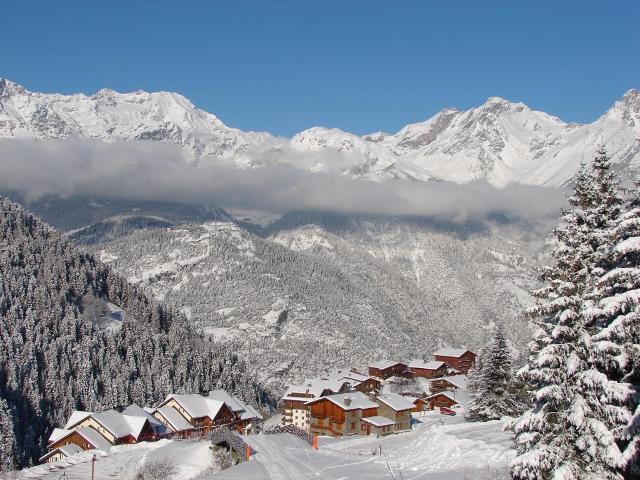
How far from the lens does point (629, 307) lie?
63.8ft

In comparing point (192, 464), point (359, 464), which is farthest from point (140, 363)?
point (359, 464)

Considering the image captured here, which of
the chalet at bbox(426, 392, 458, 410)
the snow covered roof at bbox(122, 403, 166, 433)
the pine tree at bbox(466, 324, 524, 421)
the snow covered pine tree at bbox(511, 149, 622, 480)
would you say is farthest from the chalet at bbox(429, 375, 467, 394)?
the snow covered pine tree at bbox(511, 149, 622, 480)

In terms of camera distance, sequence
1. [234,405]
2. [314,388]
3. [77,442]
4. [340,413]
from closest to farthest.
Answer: [77,442]
[340,413]
[234,405]
[314,388]

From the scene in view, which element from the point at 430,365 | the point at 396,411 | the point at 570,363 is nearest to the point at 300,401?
the point at 396,411

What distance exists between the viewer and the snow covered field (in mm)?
36219

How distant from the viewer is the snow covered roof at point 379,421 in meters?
95.0

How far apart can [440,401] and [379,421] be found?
36.9m

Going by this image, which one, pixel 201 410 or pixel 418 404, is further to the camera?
pixel 418 404

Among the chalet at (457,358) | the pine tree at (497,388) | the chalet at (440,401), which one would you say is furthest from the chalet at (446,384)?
the pine tree at (497,388)

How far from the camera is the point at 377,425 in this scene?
94625mm

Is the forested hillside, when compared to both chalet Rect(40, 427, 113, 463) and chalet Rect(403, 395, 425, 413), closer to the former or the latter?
chalet Rect(40, 427, 113, 463)

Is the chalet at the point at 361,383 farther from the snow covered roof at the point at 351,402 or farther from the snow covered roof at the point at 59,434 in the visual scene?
the snow covered roof at the point at 59,434

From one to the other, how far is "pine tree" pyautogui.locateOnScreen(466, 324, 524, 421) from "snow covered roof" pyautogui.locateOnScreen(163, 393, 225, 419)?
4869cm

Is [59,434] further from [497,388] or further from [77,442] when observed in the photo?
[497,388]
